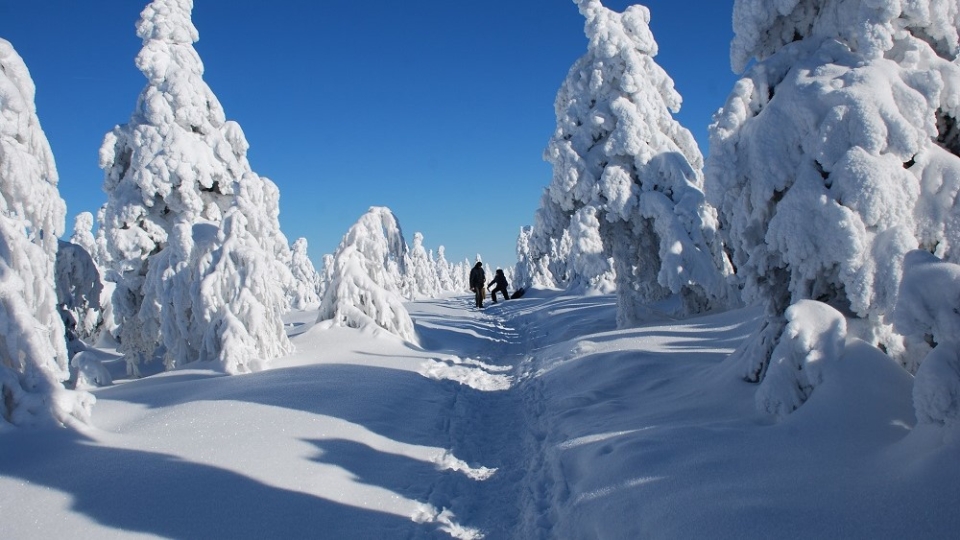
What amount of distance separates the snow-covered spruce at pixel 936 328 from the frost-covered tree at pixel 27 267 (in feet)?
26.7

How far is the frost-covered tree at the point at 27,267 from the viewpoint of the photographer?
6.10 meters

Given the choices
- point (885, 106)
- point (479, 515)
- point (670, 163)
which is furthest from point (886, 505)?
point (670, 163)

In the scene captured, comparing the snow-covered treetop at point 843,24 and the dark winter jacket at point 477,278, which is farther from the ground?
the snow-covered treetop at point 843,24

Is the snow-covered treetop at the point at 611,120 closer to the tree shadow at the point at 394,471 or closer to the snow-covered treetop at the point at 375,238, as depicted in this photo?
the snow-covered treetop at the point at 375,238

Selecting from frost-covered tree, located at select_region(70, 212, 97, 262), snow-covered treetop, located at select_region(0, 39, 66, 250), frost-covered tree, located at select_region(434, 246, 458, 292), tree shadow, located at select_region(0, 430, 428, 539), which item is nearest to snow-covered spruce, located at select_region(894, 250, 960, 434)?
tree shadow, located at select_region(0, 430, 428, 539)

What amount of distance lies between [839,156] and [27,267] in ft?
33.0

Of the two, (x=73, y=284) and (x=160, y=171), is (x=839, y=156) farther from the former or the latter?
(x=73, y=284)

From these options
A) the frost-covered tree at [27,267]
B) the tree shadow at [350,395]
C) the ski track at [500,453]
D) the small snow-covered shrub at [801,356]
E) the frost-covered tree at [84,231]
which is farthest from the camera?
the frost-covered tree at [84,231]

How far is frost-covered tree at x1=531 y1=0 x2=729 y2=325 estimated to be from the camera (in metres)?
14.7

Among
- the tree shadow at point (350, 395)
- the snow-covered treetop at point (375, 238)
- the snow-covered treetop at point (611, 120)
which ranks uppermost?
the snow-covered treetop at point (611, 120)

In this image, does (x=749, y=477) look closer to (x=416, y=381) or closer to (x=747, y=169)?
(x=747, y=169)

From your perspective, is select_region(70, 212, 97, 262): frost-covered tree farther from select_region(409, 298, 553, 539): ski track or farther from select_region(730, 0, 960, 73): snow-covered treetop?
select_region(730, 0, 960, 73): snow-covered treetop

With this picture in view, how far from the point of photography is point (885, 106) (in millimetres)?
5840

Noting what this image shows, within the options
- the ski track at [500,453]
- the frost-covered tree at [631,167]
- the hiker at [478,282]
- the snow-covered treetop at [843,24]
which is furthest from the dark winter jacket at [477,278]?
the snow-covered treetop at [843,24]
